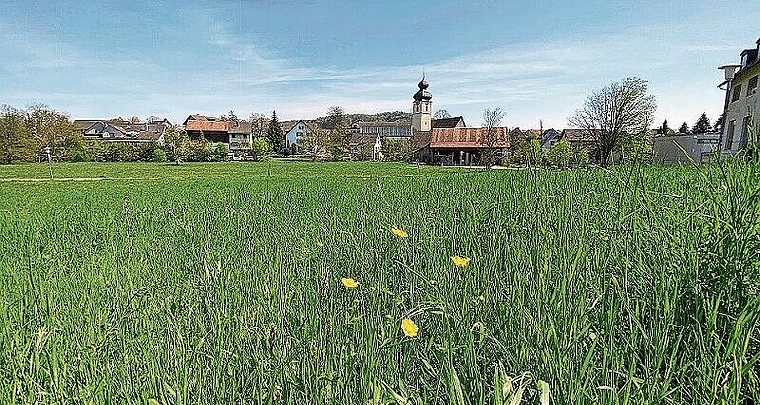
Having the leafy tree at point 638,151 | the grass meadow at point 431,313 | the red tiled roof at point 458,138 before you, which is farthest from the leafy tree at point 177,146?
the leafy tree at point 638,151

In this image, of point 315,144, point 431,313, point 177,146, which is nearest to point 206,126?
point 315,144

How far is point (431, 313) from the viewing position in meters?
2.05

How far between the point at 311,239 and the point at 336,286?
156cm

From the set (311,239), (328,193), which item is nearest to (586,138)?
(328,193)

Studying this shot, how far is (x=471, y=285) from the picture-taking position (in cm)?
271

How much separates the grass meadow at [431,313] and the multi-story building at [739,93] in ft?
74.3

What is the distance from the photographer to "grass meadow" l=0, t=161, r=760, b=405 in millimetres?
1655

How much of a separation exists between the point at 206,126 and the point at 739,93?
77.4 m

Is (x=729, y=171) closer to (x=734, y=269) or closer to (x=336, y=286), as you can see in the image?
(x=734, y=269)

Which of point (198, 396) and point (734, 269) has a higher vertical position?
point (734, 269)

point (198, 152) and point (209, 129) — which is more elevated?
point (209, 129)

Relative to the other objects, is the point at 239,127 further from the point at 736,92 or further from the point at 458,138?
the point at 736,92

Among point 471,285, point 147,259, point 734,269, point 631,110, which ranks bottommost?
point 147,259

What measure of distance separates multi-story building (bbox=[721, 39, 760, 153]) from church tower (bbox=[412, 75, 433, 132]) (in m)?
59.6
